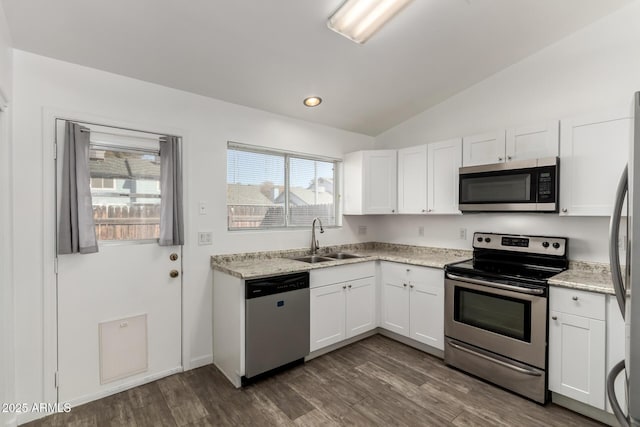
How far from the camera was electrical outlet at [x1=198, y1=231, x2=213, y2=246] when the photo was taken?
2.78m

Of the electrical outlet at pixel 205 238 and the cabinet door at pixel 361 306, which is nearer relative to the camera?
the electrical outlet at pixel 205 238

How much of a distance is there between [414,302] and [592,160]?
6.10 feet

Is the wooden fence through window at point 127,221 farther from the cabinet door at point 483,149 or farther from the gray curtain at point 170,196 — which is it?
the cabinet door at point 483,149

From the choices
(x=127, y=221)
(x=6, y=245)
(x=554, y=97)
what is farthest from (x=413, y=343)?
(x=6, y=245)

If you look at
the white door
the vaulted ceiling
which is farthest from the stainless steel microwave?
the white door

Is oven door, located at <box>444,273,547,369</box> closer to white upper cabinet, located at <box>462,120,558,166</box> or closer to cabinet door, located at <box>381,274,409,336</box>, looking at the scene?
cabinet door, located at <box>381,274,409,336</box>

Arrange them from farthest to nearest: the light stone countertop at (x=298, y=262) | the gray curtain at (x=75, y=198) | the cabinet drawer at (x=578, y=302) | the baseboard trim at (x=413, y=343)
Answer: the baseboard trim at (x=413, y=343), the light stone countertop at (x=298, y=262), the gray curtain at (x=75, y=198), the cabinet drawer at (x=578, y=302)

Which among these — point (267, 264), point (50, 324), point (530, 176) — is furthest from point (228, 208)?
point (530, 176)

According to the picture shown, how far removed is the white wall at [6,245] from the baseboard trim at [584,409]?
3624 millimetres

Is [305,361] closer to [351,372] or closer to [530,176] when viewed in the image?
[351,372]

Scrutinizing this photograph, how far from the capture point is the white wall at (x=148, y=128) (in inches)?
80.0

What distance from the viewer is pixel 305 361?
285cm

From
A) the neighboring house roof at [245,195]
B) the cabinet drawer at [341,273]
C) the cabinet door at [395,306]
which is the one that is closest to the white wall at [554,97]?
the cabinet door at [395,306]

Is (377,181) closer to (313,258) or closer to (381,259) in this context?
(381,259)
